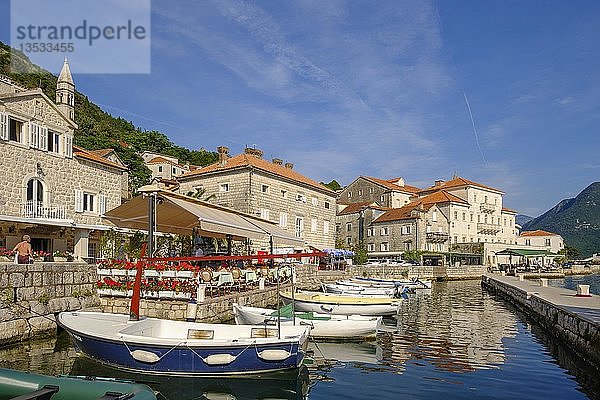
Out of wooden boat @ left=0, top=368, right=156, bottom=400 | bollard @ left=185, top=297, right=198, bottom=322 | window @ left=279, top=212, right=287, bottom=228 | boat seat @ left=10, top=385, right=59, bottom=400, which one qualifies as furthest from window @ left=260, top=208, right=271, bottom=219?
boat seat @ left=10, top=385, right=59, bottom=400

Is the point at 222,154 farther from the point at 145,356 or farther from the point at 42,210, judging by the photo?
the point at 145,356

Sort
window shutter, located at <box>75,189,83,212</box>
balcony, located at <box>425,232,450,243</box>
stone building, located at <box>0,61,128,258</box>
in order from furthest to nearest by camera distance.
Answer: balcony, located at <box>425,232,450,243</box> < window shutter, located at <box>75,189,83,212</box> < stone building, located at <box>0,61,128,258</box>

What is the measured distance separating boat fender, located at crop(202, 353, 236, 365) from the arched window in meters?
18.1

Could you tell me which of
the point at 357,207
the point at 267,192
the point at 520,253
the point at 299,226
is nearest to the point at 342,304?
the point at 267,192

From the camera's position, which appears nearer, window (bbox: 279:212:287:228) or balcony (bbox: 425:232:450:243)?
window (bbox: 279:212:287:228)

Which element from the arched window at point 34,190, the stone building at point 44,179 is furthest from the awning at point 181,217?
the arched window at point 34,190

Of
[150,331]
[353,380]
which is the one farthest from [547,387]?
[150,331]

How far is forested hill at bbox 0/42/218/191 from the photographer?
5203 centimetres

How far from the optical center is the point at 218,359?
10.5 meters

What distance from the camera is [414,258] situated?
56.6m

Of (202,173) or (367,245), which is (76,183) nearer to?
Result: (202,173)

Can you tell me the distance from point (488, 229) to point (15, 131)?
2522 inches

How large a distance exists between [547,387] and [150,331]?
9.13 metres

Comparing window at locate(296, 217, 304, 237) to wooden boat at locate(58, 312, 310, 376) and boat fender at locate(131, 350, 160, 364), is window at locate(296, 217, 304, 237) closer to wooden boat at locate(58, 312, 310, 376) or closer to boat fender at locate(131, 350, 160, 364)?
wooden boat at locate(58, 312, 310, 376)
